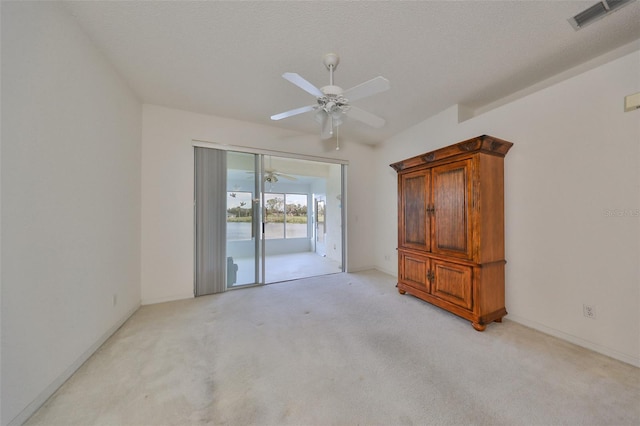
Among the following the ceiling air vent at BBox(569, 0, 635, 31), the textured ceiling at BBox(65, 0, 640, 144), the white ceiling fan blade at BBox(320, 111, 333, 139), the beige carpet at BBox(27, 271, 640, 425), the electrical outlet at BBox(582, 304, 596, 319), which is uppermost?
the textured ceiling at BBox(65, 0, 640, 144)

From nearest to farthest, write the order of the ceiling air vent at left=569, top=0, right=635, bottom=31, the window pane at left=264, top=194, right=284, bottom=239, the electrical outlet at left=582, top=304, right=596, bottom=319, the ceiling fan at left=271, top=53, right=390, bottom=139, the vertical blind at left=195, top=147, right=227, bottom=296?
the ceiling air vent at left=569, top=0, right=635, bottom=31, the ceiling fan at left=271, top=53, right=390, bottom=139, the electrical outlet at left=582, top=304, right=596, bottom=319, the vertical blind at left=195, top=147, right=227, bottom=296, the window pane at left=264, top=194, right=284, bottom=239

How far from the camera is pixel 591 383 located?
1543 millimetres

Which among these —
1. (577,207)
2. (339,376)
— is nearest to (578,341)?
(577,207)

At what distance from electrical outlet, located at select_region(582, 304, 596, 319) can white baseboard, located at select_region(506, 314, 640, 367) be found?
0.24 metres

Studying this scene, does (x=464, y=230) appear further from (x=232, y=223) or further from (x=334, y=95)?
(x=232, y=223)

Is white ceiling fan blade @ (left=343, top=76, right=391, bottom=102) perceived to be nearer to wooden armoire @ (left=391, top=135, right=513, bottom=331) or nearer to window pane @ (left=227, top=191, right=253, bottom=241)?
wooden armoire @ (left=391, top=135, right=513, bottom=331)

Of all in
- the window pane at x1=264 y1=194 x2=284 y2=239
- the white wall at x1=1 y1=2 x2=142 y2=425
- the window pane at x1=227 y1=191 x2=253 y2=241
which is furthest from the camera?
the window pane at x1=264 y1=194 x2=284 y2=239

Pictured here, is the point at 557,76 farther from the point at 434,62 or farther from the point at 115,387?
the point at 115,387

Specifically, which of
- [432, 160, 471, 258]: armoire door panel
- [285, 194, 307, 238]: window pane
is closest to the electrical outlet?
[432, 160, 471, 258]: armoire door panel

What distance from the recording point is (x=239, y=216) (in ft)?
11.8

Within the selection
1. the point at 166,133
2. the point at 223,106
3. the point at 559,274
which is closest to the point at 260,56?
the point at 223,106

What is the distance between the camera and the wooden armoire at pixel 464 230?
7.57 ft

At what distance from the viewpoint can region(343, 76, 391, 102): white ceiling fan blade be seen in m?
1.64

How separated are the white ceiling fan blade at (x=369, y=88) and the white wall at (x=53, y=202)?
2123 mm
